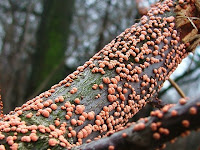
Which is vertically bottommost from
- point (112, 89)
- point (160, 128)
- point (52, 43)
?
point (160, 128)

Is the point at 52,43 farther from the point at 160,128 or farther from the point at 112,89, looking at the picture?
the point at 160,128

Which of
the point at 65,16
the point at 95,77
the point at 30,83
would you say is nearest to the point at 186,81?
the point at 65,16

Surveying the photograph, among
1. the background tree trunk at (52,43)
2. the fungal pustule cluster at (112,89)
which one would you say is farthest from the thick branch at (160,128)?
the background tree trunk at (52,43)

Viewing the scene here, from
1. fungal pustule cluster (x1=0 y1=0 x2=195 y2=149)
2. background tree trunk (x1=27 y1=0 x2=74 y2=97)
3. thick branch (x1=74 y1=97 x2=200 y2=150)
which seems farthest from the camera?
background tree trunk (x1=27 y1=0 x2=74 y2=97)

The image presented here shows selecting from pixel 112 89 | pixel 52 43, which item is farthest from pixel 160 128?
pixel 52 43

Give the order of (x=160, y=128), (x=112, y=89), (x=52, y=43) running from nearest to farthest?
(x=160, y=128) → (x=112, y=89) → (x=52, y=43)

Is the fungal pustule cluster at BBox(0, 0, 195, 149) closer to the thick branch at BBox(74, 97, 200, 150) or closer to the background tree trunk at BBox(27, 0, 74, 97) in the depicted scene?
the thick branch at BBox(74, 97, 200, 150)

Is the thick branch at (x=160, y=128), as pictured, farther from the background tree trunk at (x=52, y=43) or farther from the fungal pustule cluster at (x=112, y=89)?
the background tree trunk at (x=52, y=43)

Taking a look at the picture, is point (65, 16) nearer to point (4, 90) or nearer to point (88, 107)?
point (4, 90)

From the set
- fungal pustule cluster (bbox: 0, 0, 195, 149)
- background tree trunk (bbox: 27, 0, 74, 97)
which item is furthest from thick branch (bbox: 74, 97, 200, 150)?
background tree trunk (bbox: 27, 0, 74, 97)

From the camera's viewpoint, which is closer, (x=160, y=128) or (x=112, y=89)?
(x=160, y=128)
